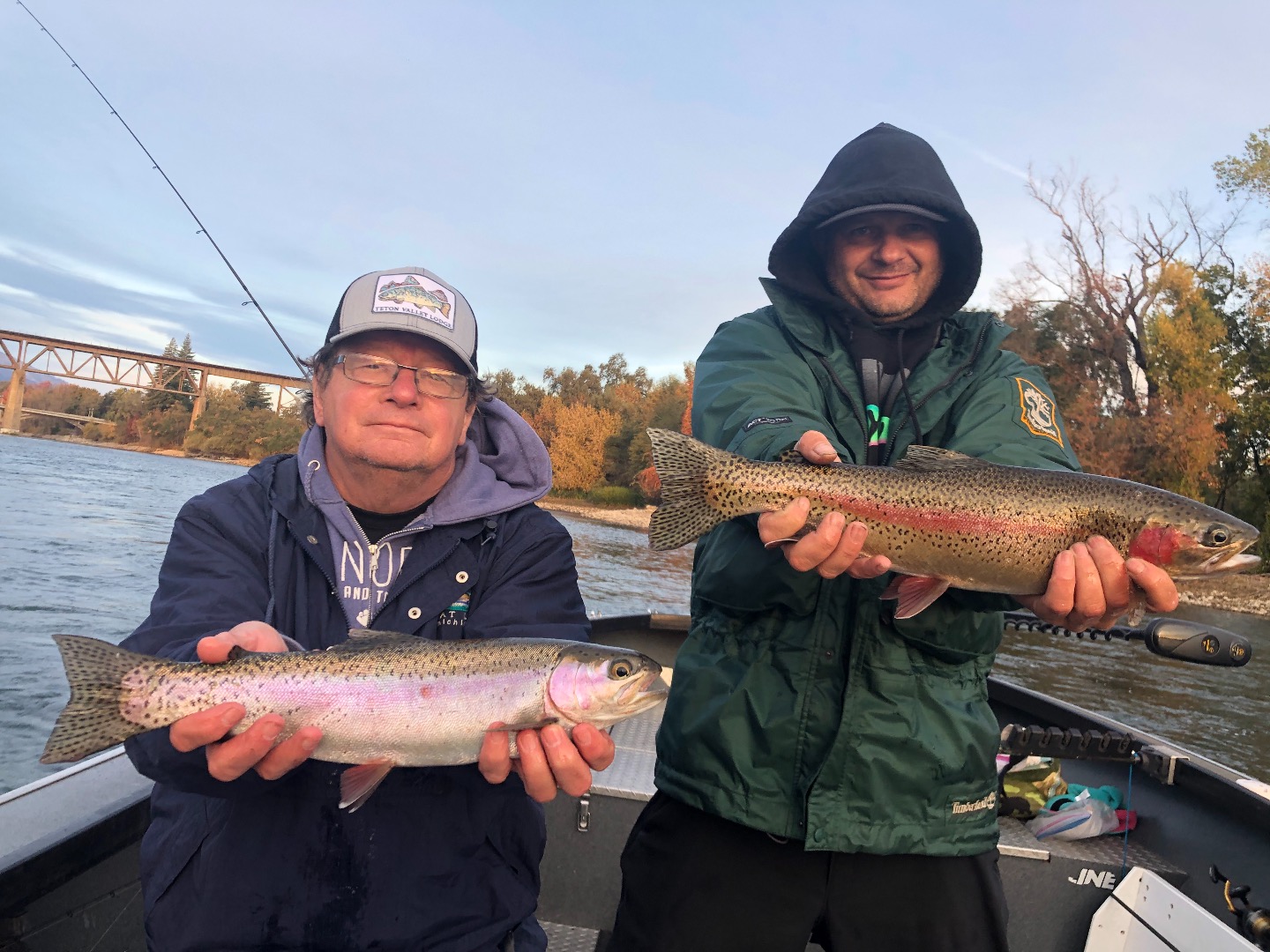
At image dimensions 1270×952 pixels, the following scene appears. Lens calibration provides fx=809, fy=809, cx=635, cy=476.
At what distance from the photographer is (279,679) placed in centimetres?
Answer: 231

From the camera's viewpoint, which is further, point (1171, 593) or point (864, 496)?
point (864, 496)

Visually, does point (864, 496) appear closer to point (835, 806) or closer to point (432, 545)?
point (835, 806)

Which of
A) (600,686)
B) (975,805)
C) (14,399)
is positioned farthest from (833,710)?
(14,399)

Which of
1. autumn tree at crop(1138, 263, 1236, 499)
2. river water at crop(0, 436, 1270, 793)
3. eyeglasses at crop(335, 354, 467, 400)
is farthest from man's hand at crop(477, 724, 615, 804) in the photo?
autumn tree at crop(1138, 263, 1236, 499)

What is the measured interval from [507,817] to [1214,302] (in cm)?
4722

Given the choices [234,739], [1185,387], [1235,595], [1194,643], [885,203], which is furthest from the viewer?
[1185,387]

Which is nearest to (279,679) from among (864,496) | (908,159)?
(864,496)

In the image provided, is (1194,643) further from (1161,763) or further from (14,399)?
(14,399)

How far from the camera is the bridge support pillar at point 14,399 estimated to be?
60.0 meters

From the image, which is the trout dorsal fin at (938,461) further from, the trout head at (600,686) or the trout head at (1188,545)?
the trout head at (600,686)

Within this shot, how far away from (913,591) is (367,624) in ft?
5.79

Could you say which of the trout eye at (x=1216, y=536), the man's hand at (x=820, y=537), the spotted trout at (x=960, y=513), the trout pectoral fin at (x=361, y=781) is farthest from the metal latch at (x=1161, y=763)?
the trout pectoral fin at (x=361, y=781)

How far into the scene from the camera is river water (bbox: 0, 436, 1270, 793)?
9977mm

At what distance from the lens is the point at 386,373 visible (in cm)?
279
